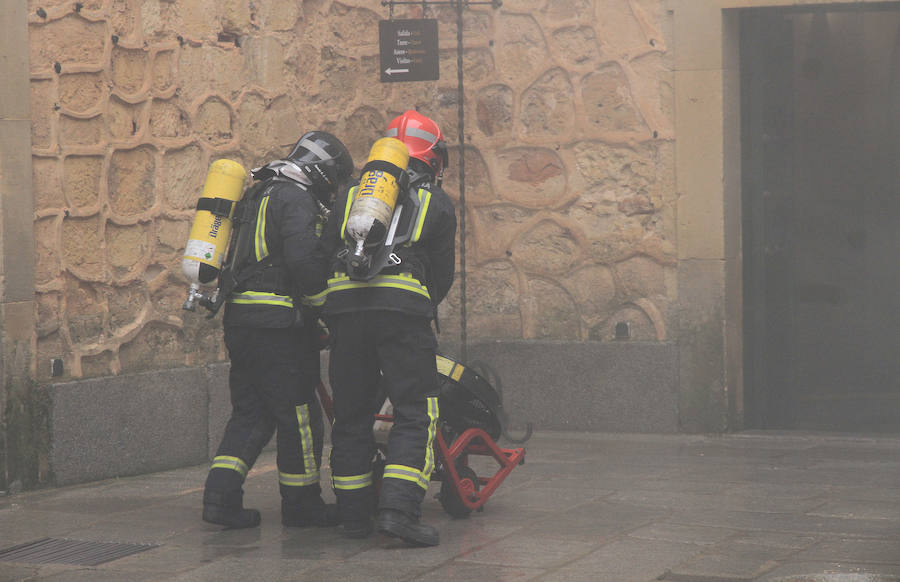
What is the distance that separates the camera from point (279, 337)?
662 cm

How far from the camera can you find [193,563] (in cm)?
600


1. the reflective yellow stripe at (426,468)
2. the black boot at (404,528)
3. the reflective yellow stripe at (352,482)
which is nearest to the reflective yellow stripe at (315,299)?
the reflective yellow stripe at (426,468)

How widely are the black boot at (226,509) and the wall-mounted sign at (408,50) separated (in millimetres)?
3833

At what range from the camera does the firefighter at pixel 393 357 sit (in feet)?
20.5

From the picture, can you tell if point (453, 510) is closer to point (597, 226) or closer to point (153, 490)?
point (153, 490)

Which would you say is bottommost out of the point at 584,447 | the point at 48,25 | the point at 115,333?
the point at 584,447

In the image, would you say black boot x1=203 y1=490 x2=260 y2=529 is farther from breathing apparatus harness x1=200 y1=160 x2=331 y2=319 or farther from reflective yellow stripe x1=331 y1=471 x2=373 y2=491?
breathing apparatus harness x1=200 y1=160 x2=331 y2=319

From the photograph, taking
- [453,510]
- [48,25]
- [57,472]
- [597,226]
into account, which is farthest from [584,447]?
[48,25]

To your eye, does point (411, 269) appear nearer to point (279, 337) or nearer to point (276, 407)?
point (279, 337)

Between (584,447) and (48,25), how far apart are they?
164 inches

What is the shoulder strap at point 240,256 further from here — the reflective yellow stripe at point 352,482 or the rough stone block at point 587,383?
the rough stone block at point 587,383

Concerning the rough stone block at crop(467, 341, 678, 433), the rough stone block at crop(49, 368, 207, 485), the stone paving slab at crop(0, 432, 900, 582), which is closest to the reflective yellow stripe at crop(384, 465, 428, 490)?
the stone paving slab at crop(0, 432, 900, 582)

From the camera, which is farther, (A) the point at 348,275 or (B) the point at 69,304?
(B) the point at 69,304

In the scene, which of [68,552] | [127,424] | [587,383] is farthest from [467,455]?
[587,383]
